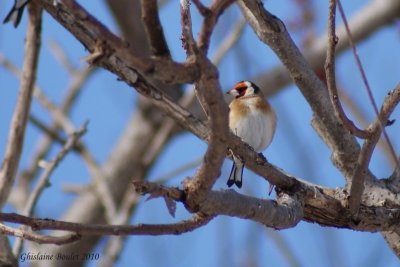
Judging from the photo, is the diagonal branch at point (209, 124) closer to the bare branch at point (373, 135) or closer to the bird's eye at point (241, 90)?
the bare branch at point (373, 135)

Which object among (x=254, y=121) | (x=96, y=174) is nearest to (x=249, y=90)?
(x=254, y=121)

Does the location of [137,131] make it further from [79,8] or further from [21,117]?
[79,8]

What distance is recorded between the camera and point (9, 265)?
1895 millimetres

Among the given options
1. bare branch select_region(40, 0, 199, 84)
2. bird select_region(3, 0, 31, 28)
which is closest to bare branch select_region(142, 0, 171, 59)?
bare branch select_region(40, 0, 199, 84)

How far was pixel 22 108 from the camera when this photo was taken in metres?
2.21

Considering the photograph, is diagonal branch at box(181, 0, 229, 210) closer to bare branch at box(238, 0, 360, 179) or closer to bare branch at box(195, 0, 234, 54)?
bare branch at box(195, 0, 234, 54)

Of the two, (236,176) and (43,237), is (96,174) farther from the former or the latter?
(43,237)

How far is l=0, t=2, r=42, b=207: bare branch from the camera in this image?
83.4 inches

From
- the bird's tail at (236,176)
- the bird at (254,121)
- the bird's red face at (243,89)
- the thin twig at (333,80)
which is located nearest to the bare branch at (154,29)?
the thin twig at (333,80)

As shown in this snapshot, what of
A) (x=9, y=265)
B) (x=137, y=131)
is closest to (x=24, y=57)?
(x=9, y=265)

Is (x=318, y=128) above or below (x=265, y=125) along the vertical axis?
below

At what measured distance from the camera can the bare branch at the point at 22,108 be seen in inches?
83.4

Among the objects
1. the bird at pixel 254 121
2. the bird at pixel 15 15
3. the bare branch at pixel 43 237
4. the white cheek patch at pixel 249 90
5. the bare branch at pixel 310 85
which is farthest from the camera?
the white cheek patch at pixel 249 90

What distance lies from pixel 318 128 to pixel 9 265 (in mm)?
873
